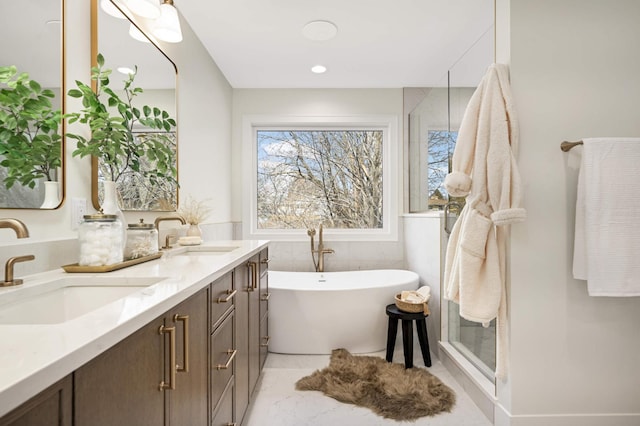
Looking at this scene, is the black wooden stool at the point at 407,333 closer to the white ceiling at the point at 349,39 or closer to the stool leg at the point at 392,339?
the stool leg at the point at 392,339

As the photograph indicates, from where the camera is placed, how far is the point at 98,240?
114 centimetres

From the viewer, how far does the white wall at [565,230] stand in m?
1.63

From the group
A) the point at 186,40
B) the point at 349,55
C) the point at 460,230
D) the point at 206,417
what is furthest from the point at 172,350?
the point at 349,55

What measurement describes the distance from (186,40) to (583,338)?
9.62 ft

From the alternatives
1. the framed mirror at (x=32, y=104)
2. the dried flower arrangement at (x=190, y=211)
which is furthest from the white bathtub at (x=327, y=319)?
the framed mirror at (x=32, y=104)

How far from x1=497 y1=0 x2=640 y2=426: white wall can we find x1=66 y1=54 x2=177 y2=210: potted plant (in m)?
1.84

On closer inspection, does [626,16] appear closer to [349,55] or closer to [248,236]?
[349,55]

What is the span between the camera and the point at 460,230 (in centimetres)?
174

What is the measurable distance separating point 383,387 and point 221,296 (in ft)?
4.50

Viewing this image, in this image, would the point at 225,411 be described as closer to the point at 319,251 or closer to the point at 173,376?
the point at 173,376

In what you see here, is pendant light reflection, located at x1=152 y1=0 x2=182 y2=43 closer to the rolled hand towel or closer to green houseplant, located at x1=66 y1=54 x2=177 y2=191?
green houseplant, located at x1=66 y1=54 x2=177 y2=191

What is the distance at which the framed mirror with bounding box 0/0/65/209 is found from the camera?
3.07 feet

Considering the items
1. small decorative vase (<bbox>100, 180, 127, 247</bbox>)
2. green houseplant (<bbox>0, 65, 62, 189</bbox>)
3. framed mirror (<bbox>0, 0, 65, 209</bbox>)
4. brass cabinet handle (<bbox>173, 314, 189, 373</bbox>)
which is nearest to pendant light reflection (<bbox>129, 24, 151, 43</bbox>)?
framed mirror (<bbox>0, 0, 65, 209</bbox>)

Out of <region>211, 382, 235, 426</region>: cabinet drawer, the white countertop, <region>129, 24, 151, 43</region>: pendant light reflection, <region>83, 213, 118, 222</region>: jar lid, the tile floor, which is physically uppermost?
<region>129, 24, 151, 43</region>: pendant light reflection
